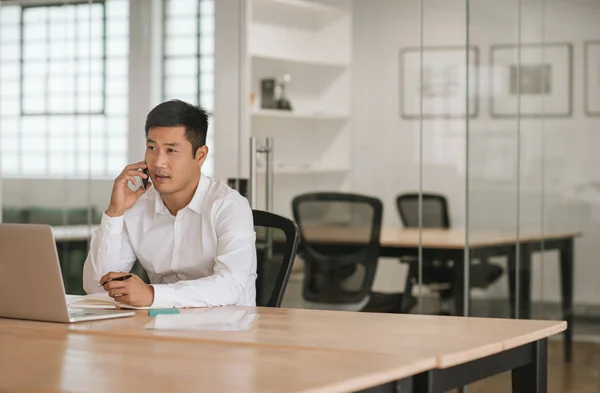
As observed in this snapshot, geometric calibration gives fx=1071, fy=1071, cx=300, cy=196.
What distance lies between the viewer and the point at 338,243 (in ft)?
15.4

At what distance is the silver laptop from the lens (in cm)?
256

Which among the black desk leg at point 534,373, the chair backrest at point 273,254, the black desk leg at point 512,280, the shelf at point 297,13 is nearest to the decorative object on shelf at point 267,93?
the shelf at point 297,13

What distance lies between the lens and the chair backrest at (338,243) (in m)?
4.62

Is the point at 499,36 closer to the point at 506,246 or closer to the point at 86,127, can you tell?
the point at 506,246

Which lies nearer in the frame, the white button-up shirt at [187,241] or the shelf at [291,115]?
the white button-up shirt at [187,241]

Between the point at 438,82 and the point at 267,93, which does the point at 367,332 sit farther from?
the point at 267,93

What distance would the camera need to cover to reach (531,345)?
98.3 inches

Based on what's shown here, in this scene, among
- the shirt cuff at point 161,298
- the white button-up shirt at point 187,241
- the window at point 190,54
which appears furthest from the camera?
the window at point 190,54

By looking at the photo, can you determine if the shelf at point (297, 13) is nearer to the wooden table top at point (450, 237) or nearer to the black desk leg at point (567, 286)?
the wooden table top at point (450, 237)

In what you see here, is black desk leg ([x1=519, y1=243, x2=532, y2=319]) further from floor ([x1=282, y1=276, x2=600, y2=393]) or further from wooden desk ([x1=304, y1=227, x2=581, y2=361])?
floor ([x1=282, y1=276, x2=600, y2=393])

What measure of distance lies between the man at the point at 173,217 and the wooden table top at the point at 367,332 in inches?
17.0

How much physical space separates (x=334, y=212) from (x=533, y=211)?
86 centimetres

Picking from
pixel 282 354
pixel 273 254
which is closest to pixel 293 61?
pixel 273 254

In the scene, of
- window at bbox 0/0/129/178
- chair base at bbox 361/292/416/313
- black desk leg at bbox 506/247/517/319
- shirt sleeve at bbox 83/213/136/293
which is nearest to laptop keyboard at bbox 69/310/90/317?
shirt sleeve at bbox 83/213/136/293
